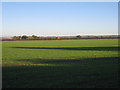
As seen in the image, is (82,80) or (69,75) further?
(69,75)

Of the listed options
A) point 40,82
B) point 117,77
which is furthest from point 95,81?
point 40,82

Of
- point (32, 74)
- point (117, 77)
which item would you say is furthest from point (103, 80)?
point (32, 74)

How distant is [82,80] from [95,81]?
69 centimetres

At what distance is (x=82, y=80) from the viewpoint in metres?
11.1

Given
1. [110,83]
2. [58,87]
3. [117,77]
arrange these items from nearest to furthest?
[58,87] < [110,83] < [117,77]

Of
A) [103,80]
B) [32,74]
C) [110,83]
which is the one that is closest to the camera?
[110,83]

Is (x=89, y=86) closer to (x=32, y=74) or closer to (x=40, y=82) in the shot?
(x=40, y=82)

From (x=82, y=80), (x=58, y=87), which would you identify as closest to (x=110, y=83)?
(x=82, y=80)

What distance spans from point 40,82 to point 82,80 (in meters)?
2.21

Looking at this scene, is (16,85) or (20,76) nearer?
(16,85)

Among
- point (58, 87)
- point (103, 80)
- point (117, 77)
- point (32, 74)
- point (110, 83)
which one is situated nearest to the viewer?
point (58, 87)

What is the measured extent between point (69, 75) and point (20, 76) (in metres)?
2.89

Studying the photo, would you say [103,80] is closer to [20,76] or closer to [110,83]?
[110,83]

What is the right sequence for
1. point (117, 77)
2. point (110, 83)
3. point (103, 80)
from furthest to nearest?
point (117, 77), point (103, 80), point (110, 83)
